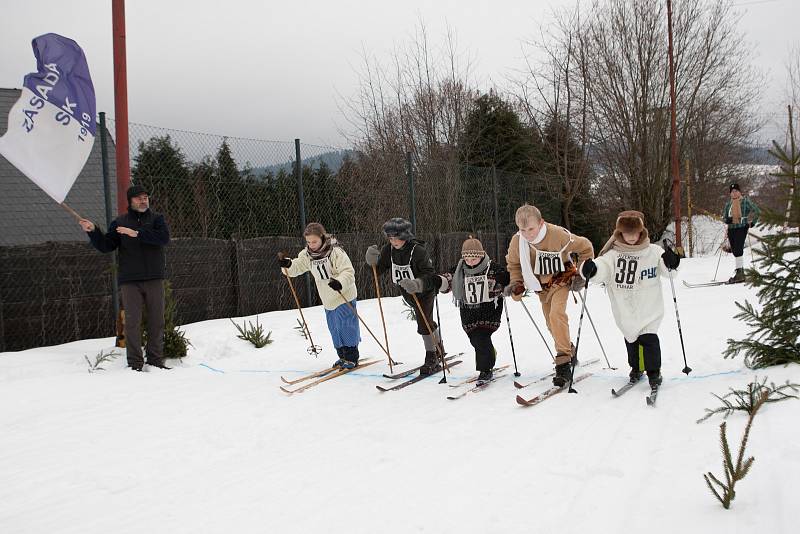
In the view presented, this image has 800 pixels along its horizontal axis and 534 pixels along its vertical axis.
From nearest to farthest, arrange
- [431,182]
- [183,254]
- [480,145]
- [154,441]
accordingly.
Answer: [154,441], [183,254], [431,182], [480,145]

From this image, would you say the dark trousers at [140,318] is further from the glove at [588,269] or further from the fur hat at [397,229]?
the glove at [588,269]

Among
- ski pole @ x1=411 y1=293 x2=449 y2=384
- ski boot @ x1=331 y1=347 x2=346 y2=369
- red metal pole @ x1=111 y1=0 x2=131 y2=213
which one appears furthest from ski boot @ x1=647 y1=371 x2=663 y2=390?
red metal pole @ x1=111 y1=0 x2=131 y2=213

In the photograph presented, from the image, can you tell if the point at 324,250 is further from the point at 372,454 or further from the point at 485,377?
the point at 372,454

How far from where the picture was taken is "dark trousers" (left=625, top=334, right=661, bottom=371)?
503 centimetres

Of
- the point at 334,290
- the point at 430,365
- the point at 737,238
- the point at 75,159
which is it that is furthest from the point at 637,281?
the point at 737,238

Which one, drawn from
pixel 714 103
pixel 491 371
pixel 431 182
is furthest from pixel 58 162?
pixel 714 103

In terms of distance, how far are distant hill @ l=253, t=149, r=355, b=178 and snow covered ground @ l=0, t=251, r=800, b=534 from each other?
3.87m

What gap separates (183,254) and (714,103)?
19.0 m

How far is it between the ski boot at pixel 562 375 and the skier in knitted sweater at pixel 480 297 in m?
0.66

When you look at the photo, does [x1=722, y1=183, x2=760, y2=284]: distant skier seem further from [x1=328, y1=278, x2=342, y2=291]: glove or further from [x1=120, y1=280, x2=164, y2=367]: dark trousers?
[x1=120, y1=280, x2=164, y2=367]: dark trousers

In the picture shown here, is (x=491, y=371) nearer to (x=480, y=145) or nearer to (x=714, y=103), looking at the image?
(x=480, y=145)

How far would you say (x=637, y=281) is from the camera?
516cm

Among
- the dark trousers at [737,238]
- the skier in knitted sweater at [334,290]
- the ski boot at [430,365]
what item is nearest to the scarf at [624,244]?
the ski boot at [430,365]

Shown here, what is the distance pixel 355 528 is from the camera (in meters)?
2.94
